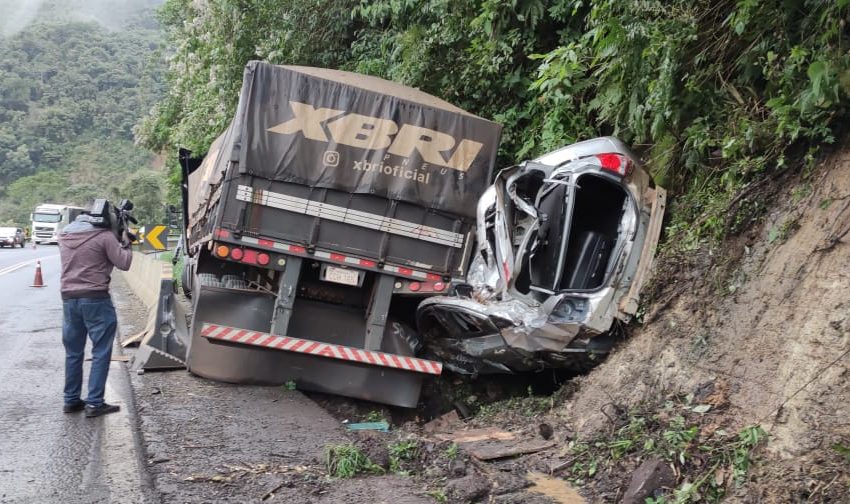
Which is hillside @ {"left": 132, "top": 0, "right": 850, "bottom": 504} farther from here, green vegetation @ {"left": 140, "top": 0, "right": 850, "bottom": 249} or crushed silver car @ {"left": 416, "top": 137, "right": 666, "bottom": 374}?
crushed silver car @ {"left": 416, "top": 137, "right": 666, "bottom": 374}

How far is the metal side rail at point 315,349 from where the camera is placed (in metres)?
6.64

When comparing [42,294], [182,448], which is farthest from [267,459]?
[42,294]

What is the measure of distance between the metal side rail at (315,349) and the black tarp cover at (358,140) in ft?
4.90

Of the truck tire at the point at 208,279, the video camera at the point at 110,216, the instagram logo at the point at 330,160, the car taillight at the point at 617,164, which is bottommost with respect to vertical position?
the truck tire at the point at 208,279

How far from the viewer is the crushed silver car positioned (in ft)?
18.4

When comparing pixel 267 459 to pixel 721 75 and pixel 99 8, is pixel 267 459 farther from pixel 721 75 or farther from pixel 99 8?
pixel 99 8

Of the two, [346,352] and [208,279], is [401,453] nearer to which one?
[346,352]

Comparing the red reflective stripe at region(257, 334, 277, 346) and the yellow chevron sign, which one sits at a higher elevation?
the red reflective stripe at region(257, 334, 277, 346)

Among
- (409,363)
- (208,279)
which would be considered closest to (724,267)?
(409,363)

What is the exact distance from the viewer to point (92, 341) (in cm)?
569

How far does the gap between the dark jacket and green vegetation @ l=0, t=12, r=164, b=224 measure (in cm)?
5890

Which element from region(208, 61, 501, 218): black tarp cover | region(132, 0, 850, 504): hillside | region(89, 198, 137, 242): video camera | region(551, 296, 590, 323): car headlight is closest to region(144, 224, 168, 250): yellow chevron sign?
region(208, 61, 501, 218): black tarp cover

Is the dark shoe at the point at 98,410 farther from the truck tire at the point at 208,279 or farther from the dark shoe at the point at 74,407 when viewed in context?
the truck tire at the point at 208,279

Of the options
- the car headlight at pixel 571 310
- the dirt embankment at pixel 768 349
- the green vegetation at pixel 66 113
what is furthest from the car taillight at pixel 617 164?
the green vegetation at pixel 66 113
